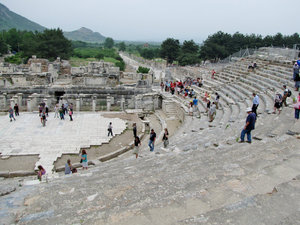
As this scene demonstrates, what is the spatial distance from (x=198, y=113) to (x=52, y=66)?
28.1 meters

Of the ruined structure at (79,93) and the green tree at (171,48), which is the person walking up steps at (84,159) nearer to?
the ruined structure at (79,93)

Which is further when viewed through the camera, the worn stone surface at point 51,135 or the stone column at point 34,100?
the stone column at point 34,100

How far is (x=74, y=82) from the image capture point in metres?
26.3

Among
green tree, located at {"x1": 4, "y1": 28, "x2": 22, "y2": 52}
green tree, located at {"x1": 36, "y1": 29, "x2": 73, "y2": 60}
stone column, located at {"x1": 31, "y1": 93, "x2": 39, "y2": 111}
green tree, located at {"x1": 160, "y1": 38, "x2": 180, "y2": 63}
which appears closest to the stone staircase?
stone column, located at {"x1": 31, "y1": 93, "x2": 39, "y2": 111}

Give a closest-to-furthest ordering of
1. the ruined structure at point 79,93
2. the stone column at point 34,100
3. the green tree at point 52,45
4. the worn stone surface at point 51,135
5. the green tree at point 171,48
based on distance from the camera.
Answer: the worn stone surface at point 51,135
the stone column at point 34,100
the ruined structure at point 79,93
the green tree at point 52,45
the green tree at point 171,48

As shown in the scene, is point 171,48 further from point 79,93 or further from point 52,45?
point 79,93

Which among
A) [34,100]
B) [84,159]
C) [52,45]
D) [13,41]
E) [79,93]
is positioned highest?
[13,41]

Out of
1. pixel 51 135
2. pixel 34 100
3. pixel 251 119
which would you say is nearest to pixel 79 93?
pixel 34 100

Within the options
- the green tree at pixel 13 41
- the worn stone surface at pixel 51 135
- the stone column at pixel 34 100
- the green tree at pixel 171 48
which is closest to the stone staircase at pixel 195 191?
the worn stone surface at pixel 51 135

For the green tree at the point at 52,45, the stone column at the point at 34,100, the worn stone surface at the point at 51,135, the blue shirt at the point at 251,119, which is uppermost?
the green tree at the point at 52,45

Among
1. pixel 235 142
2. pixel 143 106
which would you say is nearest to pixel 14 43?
pixel 143 106

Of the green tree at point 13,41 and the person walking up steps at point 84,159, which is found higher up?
the green tree at point 13,41

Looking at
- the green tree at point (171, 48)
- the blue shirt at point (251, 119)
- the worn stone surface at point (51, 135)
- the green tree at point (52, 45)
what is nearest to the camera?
the blue shirt at point (251, 119)

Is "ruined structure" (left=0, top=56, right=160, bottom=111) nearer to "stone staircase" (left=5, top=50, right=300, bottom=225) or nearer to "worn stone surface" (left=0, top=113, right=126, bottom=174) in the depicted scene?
Result: "worn stone surface" (left=0, top=113, right=126, bottom=174)
